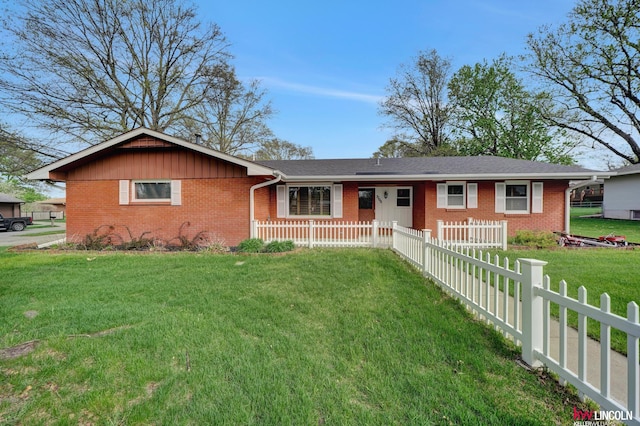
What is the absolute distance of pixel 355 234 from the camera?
10398mm

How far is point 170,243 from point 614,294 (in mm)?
12315

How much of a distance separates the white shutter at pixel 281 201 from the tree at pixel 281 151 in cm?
1861

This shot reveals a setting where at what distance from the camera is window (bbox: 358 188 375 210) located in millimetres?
13805

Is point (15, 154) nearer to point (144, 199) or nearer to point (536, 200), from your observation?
point (144, 199)

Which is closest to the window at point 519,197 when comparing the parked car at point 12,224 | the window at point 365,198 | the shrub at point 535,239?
the shrub at point 535,239

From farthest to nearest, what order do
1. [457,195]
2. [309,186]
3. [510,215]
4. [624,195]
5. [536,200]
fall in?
[624,195]
[309,186]
[457,195]
[510,215]
[536,200]

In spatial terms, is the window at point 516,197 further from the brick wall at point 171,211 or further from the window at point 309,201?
the brick wall at point 171,211

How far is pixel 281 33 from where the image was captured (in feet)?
46.4

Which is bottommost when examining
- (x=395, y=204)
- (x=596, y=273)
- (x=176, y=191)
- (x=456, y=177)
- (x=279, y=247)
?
(x=596, y=273)

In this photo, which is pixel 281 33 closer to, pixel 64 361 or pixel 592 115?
pixel 64 361

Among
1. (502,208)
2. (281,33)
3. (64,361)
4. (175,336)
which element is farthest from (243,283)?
(281,33)

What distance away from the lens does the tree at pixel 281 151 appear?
3146 centimetres

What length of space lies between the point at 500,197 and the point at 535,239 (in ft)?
9.09

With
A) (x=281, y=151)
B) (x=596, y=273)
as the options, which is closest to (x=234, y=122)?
(x=281, y=151)
